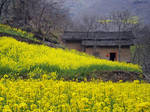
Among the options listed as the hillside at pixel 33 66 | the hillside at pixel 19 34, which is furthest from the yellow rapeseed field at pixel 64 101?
the hillside at pixel 19 34

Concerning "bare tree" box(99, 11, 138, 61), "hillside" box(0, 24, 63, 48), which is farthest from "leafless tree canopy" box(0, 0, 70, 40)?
"bare tree" box(99, 11, 138, 61)

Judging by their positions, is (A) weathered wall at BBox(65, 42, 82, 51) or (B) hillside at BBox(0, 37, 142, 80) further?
(A) weathered wall at BBox(65, 42, 82, 51)

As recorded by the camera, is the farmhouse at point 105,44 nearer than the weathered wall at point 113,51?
Yes

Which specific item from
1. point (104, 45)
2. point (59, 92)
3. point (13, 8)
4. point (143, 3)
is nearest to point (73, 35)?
point (104, 45)

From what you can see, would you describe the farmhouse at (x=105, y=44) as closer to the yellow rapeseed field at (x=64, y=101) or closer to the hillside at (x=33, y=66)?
the hillside at (x=33, y=66)

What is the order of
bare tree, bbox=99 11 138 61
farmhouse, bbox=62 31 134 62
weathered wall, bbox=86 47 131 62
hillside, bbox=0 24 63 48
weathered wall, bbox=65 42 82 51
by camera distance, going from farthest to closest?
bare tree, bbox=99 11 138 61, weathered wall, bbox=65 42 82 51, weathered wall, bbox=86 47 131 62, farmhouse, bbox=62 31 134 62, hillside, bbox=0 24 63 48

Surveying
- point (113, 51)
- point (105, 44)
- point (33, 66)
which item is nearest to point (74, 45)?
point (105, 44)

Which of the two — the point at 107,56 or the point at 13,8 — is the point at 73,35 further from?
the point at 13,8

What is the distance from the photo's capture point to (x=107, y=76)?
12859 mm

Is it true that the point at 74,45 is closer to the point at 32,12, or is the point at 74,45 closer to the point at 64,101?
the point at 32,12

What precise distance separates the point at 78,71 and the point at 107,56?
17.7m

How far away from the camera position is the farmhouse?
29250 mm

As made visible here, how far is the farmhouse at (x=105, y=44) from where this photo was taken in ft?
96.0

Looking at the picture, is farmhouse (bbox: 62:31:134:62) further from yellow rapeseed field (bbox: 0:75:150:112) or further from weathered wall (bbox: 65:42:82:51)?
yellow rapeseed field (bbox: 0:75:150:112)
